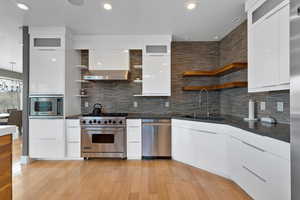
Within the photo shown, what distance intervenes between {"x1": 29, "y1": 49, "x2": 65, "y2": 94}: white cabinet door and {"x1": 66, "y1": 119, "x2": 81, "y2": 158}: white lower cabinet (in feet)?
2.09

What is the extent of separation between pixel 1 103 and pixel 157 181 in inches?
307

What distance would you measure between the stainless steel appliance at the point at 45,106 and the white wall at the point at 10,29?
1.38m

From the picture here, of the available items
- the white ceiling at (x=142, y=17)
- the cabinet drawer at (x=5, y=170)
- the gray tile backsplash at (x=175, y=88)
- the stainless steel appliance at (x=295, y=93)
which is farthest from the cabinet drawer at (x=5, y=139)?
the gray tile backsplash at (x=175, y=88)

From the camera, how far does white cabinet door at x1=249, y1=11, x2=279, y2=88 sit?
1.92m

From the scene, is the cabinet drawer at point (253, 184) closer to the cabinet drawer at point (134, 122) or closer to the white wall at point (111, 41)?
the cabinet drawer at point (134, 122)

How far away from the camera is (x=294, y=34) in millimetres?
1075

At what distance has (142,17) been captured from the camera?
9.66 ft

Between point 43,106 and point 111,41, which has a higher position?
point 111,41

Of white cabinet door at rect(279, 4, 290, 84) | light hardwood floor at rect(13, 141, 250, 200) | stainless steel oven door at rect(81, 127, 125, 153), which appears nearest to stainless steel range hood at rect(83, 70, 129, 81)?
stainless steel oven door at rect(81, 127, 125, 153)

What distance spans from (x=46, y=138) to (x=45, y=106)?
2.00 feet

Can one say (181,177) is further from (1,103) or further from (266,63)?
(1,103)

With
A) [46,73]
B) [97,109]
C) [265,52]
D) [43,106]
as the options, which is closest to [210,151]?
[265,52]

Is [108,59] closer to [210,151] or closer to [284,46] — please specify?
[210,151]

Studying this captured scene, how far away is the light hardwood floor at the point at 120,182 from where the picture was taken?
85.7 inches
